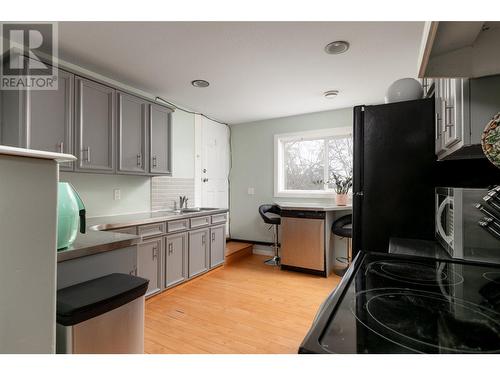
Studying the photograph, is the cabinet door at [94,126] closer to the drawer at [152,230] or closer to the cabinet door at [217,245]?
the drawer at [152,230]

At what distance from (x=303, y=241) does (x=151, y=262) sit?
2.01 meters

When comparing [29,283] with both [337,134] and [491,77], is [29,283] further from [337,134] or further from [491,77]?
[337,134]

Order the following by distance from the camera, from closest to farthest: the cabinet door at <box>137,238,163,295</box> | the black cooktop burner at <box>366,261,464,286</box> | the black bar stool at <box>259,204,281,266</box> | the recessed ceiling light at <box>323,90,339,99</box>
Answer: the black cooktop burner at <box>366,261,464,286</box> → the cabinet door at <box>137,238,163,295</box> → the recessed ceiling light at <box>323,90,339,99</box> → the black bar stool at <box>259,204,281,266</box>

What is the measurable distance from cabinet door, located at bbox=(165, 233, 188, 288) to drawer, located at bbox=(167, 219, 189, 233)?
0.23ft

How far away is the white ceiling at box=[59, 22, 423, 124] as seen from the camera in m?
1.96

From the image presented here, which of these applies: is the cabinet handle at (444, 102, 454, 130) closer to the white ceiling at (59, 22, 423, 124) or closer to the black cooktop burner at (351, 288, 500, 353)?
the black cooktop burner at (351, 288, 500, 353)

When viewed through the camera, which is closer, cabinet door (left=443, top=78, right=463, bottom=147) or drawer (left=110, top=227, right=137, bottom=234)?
cabinet door (left=443, top=78, right=463, bottom=147)

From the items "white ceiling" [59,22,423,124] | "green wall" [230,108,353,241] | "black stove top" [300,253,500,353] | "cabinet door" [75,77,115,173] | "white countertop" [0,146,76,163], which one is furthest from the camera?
"green wall" [230,108,353,241]

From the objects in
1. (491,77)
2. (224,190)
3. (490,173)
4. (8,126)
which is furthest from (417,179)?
(224,190)

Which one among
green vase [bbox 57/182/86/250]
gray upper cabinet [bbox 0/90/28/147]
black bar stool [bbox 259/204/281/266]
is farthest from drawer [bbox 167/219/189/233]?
green vase [bbox 57/182/86/250]

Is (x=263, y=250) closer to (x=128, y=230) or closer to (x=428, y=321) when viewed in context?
(x=128, y=230)

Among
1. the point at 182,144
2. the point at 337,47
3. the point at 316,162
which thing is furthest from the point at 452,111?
the point at 182,144

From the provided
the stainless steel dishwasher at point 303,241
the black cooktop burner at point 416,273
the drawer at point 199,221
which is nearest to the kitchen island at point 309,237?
the stainless steel dishwasher at point 303,241

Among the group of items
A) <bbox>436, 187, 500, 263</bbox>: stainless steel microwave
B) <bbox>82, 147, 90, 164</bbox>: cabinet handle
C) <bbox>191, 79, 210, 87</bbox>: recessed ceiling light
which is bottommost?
<bbox>436, 187, 500, 263</bbox>: stainless steel microwave
